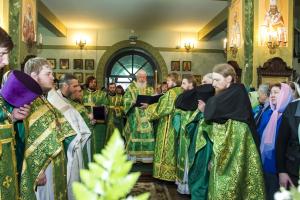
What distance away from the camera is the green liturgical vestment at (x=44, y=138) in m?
2.98

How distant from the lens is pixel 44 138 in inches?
121

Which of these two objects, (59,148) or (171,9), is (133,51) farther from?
(59,148)

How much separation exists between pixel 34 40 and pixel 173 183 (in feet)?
15.2

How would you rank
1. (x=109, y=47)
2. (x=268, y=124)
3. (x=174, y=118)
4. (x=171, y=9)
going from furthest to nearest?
(x=109, y=47) → (x=171, y=9) → (x=174, y=118) → (x=268, y=124)

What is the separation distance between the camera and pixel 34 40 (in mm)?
9484

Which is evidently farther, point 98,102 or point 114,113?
point 114,113

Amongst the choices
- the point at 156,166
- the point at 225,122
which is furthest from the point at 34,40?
the point at 225,122

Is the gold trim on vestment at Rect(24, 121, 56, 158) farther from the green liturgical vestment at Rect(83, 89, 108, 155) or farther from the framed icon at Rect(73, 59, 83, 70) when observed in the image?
the framed icon at Rect(73, 59, 83, 70)

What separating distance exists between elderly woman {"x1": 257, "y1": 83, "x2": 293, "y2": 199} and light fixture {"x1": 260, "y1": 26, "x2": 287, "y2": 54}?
4.13 metres

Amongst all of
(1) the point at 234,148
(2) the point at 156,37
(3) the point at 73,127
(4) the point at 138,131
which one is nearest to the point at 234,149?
(1) the point at 234,148

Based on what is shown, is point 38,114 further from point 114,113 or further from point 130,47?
point 130,47

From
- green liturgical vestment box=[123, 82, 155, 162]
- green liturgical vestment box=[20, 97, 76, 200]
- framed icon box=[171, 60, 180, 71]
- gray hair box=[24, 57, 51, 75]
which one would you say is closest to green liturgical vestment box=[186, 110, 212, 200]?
green liturgical vestment box=[20, 97, 76, 200]

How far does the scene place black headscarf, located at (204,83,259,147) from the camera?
3623mm

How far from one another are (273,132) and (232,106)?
0.85 metres
